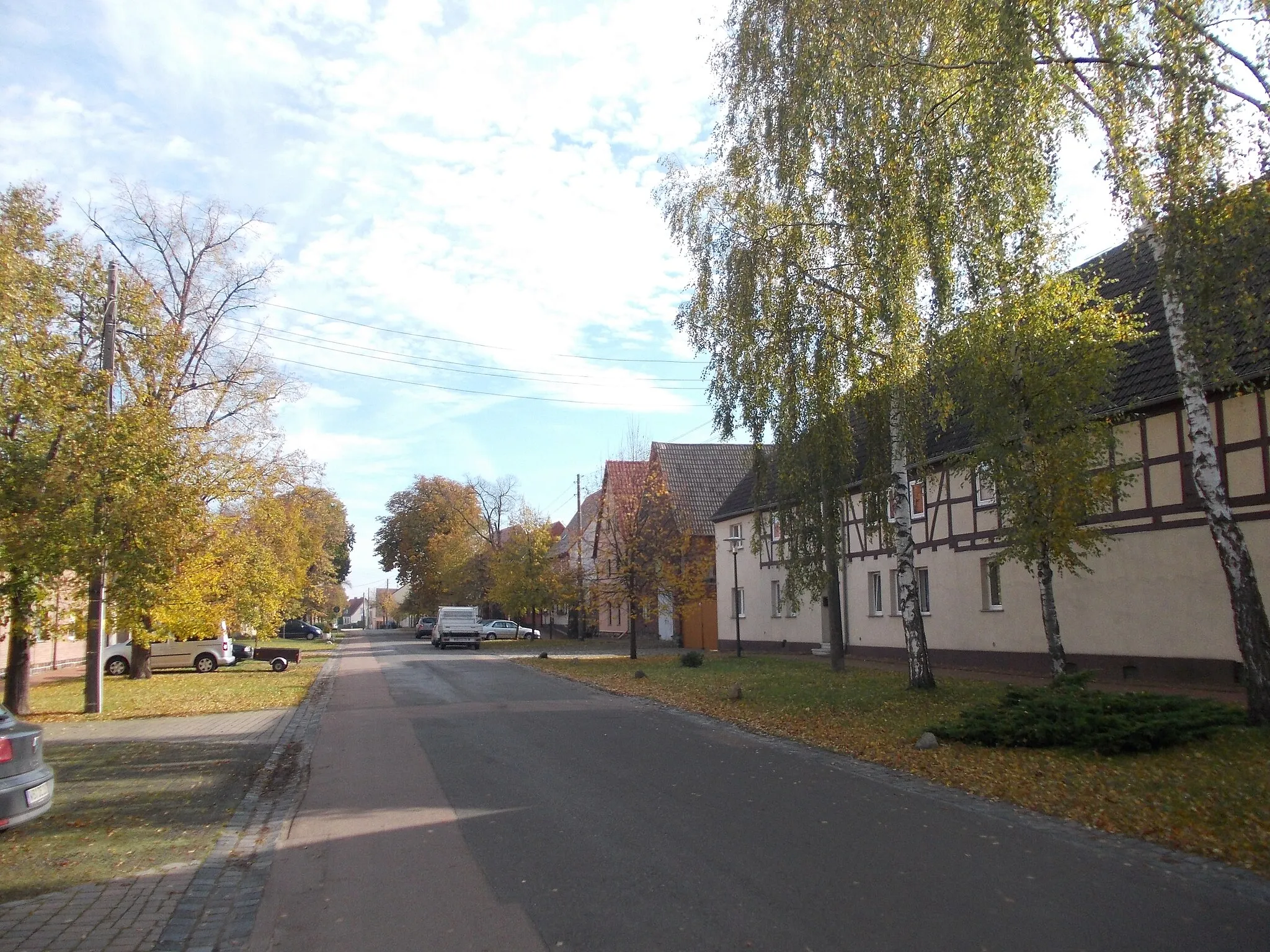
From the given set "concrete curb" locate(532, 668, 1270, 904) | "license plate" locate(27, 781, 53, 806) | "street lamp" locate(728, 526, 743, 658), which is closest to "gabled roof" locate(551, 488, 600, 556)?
"street lamp" locate(728, 526, 743, 658)

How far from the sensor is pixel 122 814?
8.93 meters

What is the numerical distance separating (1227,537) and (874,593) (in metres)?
15.9

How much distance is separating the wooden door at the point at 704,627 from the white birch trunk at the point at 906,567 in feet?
73.6

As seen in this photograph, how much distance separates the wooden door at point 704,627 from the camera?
132ft

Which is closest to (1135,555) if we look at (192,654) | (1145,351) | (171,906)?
(1145,351)

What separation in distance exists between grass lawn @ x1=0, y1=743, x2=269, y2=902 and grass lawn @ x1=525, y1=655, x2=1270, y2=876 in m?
7.22

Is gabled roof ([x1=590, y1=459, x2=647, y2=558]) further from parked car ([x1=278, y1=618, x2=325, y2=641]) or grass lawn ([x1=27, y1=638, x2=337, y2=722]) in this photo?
parked car ([x1=278, y1=618, x2=325, y2=641])

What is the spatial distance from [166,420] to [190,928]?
44.4ft

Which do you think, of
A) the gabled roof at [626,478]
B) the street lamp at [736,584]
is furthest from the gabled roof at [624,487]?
the street lamp at [736,584]

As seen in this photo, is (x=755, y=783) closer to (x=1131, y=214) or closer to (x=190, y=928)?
(x=190, y=928)

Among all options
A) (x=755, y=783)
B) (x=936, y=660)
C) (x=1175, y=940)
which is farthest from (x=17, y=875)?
(x=936, y=660)

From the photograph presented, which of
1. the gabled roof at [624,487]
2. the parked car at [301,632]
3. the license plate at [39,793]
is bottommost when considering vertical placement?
the parked car at [301,632]

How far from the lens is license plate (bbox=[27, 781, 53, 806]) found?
7.27 metres

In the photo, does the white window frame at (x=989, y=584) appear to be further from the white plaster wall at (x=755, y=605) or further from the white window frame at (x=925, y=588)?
the white plaster wall at (x=755, y=605)
